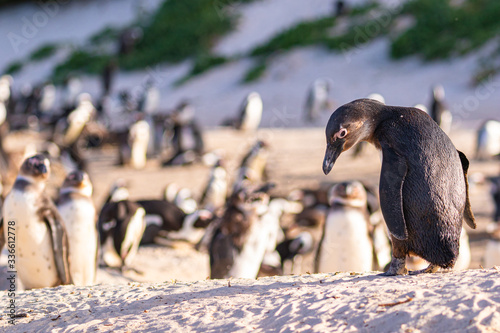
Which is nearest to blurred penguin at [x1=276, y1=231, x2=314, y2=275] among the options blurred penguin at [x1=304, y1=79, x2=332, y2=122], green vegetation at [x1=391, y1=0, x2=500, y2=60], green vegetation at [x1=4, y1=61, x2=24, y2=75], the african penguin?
the african penguin

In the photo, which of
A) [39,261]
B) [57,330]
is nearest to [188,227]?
[39,261]

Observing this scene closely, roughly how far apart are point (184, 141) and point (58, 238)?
8530mm

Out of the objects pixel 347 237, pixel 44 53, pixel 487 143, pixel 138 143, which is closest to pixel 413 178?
pixel 347 237

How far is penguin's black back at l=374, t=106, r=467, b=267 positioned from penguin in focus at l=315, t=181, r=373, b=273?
2082 millimetres

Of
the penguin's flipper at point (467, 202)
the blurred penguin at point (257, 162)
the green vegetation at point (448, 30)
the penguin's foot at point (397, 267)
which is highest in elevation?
the green vegetation at point (448, 30)

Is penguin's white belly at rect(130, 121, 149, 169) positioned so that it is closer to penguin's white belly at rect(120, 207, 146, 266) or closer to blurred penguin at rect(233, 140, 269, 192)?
blurred penguin at rect(233, 140, 269, 192)

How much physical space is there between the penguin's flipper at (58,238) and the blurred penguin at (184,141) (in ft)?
23.6

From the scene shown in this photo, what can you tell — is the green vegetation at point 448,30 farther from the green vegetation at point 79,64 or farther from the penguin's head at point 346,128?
the penguin's head at point 346,128

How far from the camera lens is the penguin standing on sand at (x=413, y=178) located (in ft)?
9.37

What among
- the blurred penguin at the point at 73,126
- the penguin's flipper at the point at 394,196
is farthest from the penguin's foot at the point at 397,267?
the blurred penguin at the point at 73,126

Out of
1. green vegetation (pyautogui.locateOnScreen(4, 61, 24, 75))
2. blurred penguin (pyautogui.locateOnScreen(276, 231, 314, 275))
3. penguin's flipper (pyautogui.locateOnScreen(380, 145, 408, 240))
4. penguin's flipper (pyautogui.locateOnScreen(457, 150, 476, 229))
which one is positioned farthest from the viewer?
green vegetation (pyautogui.locateOnScreen(4, 61, 24, 75))

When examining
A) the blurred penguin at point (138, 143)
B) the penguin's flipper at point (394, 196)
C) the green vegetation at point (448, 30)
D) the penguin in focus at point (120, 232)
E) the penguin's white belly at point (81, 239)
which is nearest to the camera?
the penguin's flipper at point (394, 196)

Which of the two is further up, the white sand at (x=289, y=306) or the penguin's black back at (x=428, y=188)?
the penguin's black back at (x=428, y=188)

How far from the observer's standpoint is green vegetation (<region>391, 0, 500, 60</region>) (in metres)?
19.4
